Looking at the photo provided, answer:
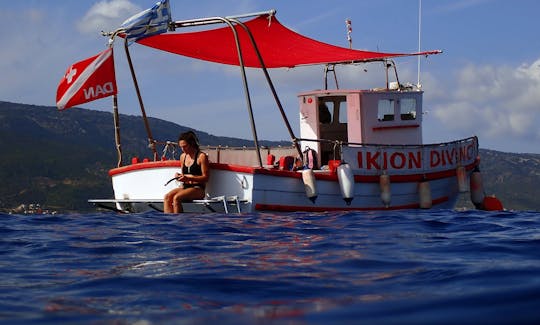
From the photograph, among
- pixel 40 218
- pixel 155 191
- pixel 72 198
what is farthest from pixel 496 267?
pixel 72 198

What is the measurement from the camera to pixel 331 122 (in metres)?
17.6

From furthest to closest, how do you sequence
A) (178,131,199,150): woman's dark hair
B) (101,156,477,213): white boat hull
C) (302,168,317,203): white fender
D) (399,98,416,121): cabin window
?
(399,98,416,121): cabin window
(302,168,317,203): white fender
(101,156,477,213): white boat hull
(178,131,199,150): woman's dark hair

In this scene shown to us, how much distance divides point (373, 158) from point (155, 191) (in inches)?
180

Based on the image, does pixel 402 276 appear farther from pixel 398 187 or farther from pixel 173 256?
pixel 398 187

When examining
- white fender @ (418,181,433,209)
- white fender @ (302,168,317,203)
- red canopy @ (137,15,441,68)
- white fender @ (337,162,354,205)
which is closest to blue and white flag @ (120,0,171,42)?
red canopy @ (137,15,441,68)

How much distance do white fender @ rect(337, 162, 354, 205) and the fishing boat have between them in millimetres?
20

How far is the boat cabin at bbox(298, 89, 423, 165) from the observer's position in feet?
54.3

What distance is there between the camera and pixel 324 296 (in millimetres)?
4344

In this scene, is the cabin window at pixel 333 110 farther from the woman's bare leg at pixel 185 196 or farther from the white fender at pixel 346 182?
the woman's bare leg at pixel 185 196

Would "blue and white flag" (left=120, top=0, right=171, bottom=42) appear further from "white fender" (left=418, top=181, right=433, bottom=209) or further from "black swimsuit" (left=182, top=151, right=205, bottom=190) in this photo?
"white fender" (left=418, top=181, right=433, bottom=209)

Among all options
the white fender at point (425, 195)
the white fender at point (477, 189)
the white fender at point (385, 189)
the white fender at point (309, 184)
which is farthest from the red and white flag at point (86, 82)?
the white fender at point (477, 189)

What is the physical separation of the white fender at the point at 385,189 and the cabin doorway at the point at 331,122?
224cm

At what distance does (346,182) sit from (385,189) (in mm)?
1264

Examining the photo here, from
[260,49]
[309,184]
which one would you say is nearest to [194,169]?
[309,184]
